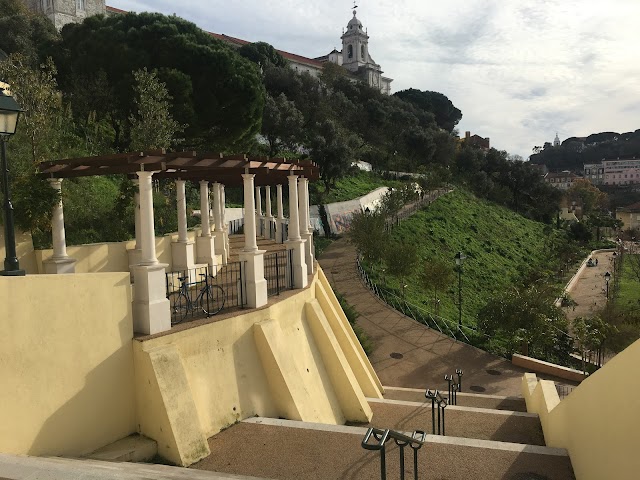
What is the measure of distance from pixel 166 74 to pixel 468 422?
22173mm

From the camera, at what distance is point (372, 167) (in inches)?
2416

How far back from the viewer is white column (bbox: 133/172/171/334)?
709 centimetres

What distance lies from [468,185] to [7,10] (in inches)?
2265

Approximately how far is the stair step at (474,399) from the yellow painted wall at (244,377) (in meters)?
3.74

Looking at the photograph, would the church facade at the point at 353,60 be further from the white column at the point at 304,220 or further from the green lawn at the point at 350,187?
the white column at the point at 304,220

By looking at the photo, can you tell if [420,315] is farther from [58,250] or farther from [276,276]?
[58,250]

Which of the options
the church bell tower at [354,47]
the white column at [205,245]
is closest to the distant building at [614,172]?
the church bell tower at [354,47]

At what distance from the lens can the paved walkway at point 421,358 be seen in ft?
49.4

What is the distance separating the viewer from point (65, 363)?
19.3 feet

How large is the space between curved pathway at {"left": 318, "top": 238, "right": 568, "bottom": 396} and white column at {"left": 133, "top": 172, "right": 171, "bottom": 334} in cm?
968

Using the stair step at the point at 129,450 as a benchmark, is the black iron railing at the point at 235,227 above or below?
above

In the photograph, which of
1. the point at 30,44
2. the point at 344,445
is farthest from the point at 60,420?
the point at 30,44

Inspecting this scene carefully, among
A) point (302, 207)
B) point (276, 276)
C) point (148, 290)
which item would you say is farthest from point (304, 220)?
point (148, 290)

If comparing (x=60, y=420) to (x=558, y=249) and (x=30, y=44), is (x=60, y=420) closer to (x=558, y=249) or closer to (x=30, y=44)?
(x=30, y=44)
